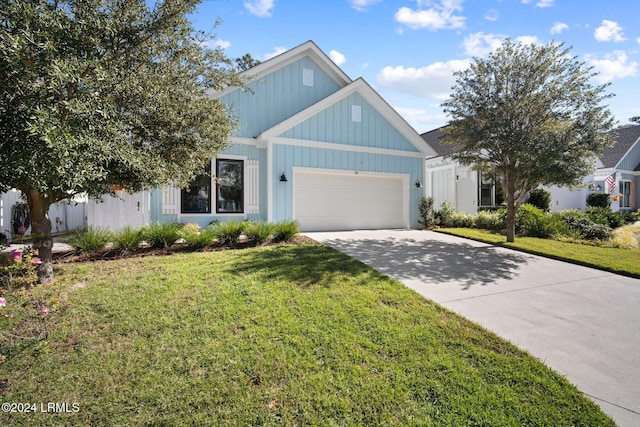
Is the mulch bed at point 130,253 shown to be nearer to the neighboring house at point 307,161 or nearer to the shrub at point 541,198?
the neighboring house at point 307,161

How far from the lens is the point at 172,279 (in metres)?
4.96

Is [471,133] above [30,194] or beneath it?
above

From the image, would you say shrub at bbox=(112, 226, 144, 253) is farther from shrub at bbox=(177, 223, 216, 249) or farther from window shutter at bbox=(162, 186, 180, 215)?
window shutter at bbox=(162, 186, 180, 215)

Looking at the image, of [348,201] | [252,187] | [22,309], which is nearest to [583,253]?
[348,201]

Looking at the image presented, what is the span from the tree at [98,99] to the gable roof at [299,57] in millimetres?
5544

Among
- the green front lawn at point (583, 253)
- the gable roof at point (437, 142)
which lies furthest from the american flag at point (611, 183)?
the green front lawn at point (583, 253)

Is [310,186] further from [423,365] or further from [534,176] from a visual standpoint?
[423,365]

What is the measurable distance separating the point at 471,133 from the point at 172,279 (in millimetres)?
8657

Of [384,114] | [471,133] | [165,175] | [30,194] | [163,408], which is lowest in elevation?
[163,408]

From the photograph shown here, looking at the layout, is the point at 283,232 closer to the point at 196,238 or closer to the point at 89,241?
the point at 196,238

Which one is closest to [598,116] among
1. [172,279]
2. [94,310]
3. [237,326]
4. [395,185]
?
[395,185]

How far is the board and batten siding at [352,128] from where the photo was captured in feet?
35.3

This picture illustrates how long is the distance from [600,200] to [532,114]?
15389mm

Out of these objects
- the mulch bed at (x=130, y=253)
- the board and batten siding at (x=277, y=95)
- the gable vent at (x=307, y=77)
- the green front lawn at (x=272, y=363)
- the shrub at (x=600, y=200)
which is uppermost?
the gable vent at (x=307, y=77)
